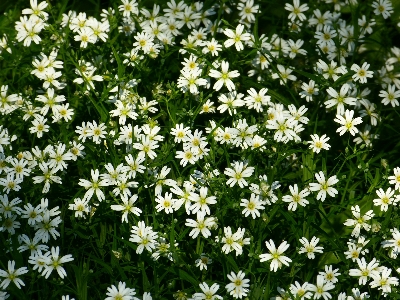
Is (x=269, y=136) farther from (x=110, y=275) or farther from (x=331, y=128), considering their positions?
(x=110, y=275)

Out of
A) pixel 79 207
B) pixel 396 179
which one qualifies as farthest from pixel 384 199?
pixel 79 207

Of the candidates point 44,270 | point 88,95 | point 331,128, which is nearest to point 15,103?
point 88,95

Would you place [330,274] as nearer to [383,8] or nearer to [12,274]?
[12,274]

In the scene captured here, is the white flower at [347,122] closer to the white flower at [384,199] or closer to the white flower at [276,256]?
the white flower at [384,199]

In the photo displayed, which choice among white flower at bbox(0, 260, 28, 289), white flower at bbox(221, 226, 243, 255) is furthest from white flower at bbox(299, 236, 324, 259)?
white flower at bbox(0, 260, 28, 289)

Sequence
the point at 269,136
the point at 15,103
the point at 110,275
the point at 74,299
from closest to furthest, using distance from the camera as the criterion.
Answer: the point at 74,299 < the point at 110,275 < the point at 269,136 < the point at 15,103
